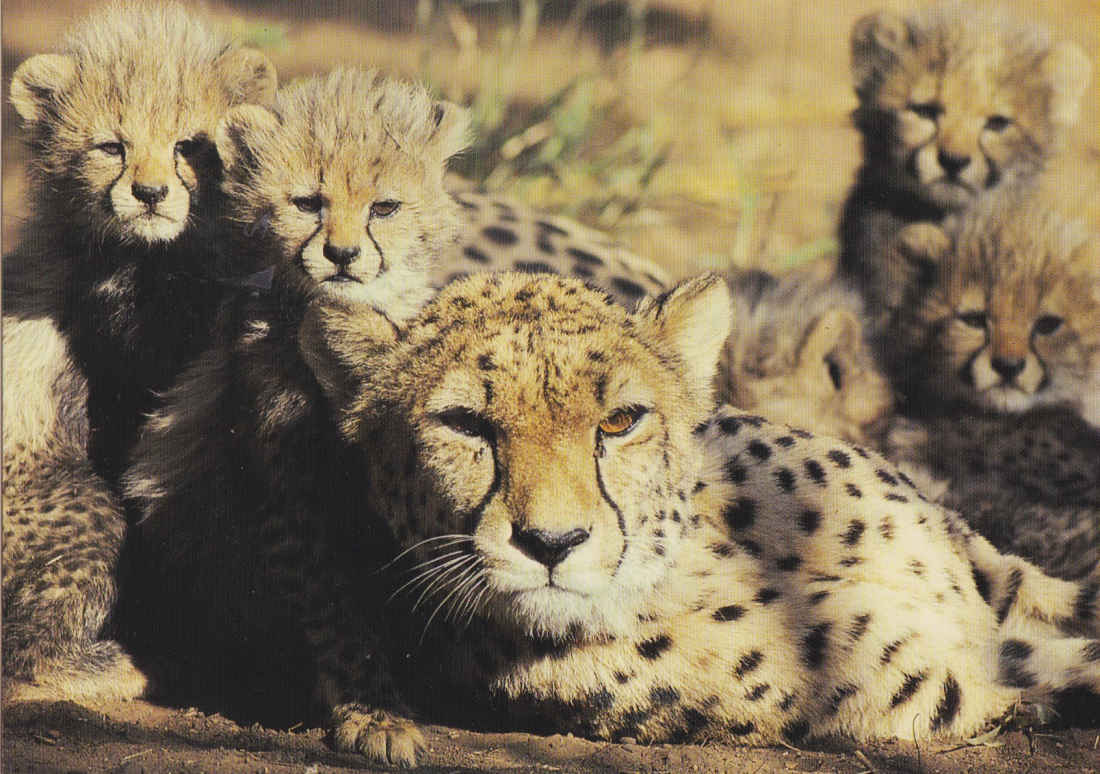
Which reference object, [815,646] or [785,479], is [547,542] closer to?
[815,646]

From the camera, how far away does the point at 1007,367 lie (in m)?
4.40

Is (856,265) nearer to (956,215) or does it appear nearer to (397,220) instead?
(956,215)

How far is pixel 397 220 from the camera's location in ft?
10.9

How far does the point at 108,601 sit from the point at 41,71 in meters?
1.23

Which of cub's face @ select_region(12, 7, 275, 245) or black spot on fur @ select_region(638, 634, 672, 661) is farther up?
cub's face @ select_region(12, 7, 275, 245)

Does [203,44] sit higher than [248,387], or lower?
higher

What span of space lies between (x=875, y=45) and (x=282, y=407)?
2365 mm

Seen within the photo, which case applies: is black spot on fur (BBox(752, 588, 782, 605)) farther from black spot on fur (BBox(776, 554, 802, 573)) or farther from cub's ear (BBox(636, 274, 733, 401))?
cub's ear (BBox(636, 274, 733, 401))

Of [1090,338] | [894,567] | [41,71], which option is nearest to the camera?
[894,567]

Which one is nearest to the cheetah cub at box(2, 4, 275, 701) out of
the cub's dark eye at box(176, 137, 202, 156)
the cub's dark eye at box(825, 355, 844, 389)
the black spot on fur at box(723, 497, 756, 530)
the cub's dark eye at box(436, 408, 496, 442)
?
the cub's dark eye at box(176, 137, 202, 156)

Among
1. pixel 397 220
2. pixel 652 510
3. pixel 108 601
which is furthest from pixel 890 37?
pixel 108 601

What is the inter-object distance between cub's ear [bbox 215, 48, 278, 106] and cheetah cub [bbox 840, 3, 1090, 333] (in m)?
1.87

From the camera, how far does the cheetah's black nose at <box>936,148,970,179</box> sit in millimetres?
4562

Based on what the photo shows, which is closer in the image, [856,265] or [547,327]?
[547,327]
